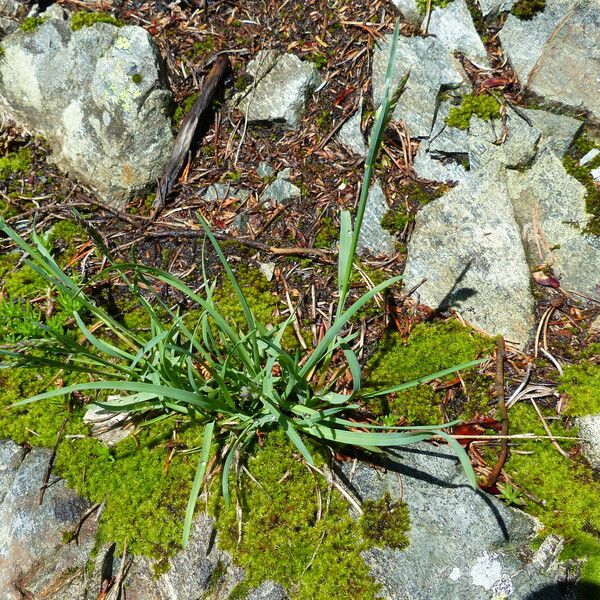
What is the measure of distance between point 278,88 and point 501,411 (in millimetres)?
2449

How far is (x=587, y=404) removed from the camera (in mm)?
2840

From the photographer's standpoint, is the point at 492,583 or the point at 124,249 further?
the point at 124,249

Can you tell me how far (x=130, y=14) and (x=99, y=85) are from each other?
758mm

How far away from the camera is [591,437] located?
2770 millimetres

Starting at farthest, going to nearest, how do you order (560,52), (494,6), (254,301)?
(494,6)
(560,52)
(254,301)

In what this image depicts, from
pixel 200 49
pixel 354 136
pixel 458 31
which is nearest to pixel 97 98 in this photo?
pixel 200 49

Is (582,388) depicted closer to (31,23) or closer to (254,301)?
(254,301)

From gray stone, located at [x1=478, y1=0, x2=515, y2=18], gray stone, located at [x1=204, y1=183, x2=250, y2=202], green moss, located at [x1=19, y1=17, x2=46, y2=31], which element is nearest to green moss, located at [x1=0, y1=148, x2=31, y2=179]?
green moss, located at [x1=19, y1=17, x2=46, y2=31]

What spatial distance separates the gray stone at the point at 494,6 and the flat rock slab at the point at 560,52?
8 centimetres

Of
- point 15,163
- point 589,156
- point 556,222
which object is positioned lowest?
point 15,163

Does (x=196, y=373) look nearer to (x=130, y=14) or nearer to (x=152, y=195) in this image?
(x=152, y=195)

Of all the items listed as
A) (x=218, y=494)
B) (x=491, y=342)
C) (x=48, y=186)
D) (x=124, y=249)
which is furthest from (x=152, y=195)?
(x=491, y=342)

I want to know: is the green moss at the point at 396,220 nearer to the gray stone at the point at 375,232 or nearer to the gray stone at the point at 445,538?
the gray stone at the point at 375,232

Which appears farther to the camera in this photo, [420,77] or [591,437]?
[420,77]
